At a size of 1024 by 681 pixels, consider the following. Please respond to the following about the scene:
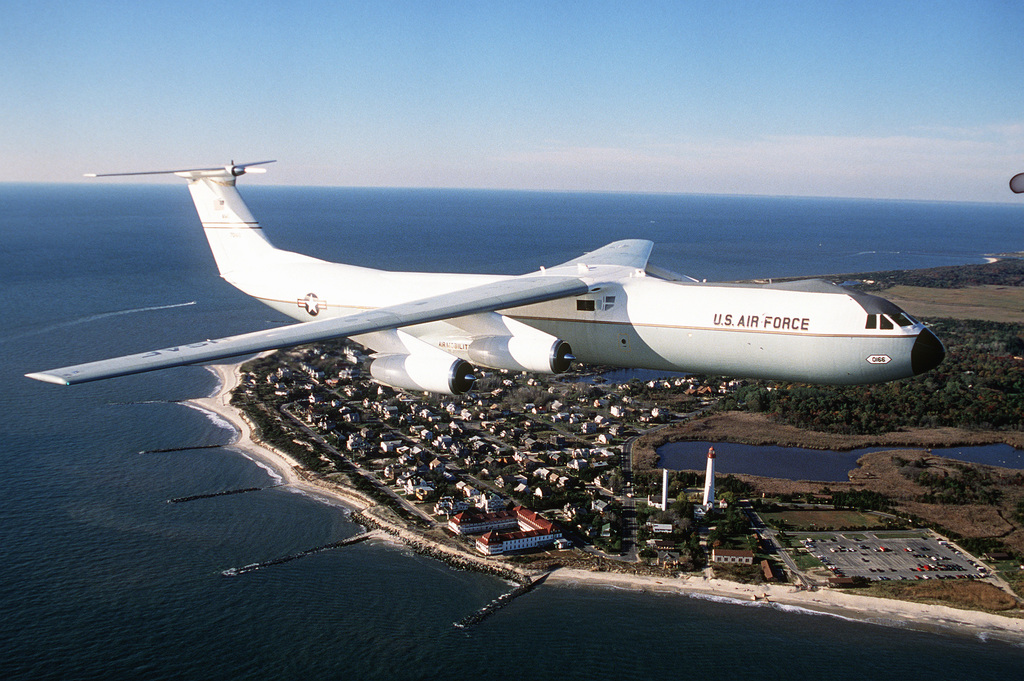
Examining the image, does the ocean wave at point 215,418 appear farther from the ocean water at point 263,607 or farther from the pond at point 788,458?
the pond at point 788,458

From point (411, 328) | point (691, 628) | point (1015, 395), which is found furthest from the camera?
point (1015, 395)

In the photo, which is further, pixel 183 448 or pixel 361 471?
pixel 183 448

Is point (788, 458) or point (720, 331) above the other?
point (720, 331)

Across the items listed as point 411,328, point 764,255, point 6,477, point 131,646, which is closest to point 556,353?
point 411,328

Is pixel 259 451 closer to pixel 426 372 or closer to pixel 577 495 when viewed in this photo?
pixel 577 495

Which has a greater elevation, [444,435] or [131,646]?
[444,435]

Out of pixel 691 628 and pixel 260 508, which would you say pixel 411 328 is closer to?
pixel 691 628

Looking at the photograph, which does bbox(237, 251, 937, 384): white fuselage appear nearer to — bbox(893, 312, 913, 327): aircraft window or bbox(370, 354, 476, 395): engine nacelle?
bbox(893, 312, 913, 327): aircraft window

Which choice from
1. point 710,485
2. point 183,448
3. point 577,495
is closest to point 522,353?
point 577,495
